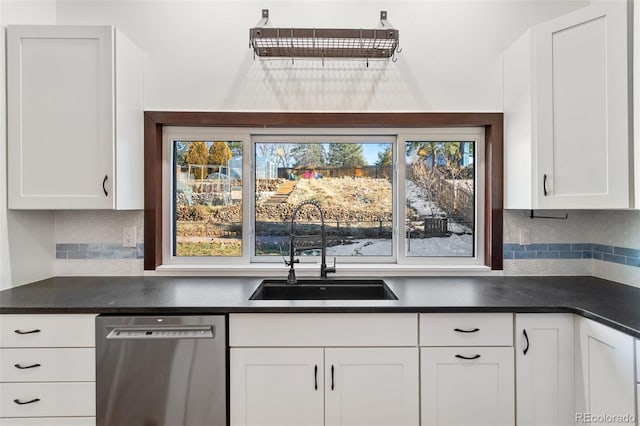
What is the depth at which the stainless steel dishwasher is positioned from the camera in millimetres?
1600

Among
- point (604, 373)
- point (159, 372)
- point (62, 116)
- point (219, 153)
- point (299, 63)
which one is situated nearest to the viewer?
point (604, 373)

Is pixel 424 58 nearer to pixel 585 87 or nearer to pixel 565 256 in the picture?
pixel 585 87

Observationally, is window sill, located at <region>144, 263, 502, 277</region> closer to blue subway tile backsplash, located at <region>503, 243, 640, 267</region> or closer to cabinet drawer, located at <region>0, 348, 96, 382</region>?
blue subway tile backsplash, located at <region>503, 243, 640, 267</region>

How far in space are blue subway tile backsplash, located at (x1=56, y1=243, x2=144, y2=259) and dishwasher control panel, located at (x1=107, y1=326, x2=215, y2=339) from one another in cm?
75

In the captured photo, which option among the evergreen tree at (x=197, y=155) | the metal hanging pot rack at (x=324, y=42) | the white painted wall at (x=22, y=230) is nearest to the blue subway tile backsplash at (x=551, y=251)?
the metal hanging pot rack at (x=324, y=42)

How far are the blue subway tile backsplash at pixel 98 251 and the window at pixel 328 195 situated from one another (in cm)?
18

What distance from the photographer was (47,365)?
1.61 meters

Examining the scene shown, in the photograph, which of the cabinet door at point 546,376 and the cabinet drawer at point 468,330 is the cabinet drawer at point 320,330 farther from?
the cabinet door at point 546,376

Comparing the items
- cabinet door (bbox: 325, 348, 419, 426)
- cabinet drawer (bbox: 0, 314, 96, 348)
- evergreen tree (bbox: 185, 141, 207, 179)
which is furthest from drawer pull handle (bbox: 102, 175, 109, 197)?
cabinet door (bbox: 325, 348, 419, 426)

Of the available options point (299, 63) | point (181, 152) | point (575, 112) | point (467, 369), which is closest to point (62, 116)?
point (181, 152)

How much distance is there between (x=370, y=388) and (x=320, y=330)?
348mm

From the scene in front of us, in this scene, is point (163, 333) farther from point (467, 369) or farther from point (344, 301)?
point (467, 369)

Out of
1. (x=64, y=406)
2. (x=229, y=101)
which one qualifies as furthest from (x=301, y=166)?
(x=64, y=406)

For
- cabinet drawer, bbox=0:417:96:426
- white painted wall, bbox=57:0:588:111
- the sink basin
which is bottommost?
cabinet drawer, bbox=0:417:96:426
